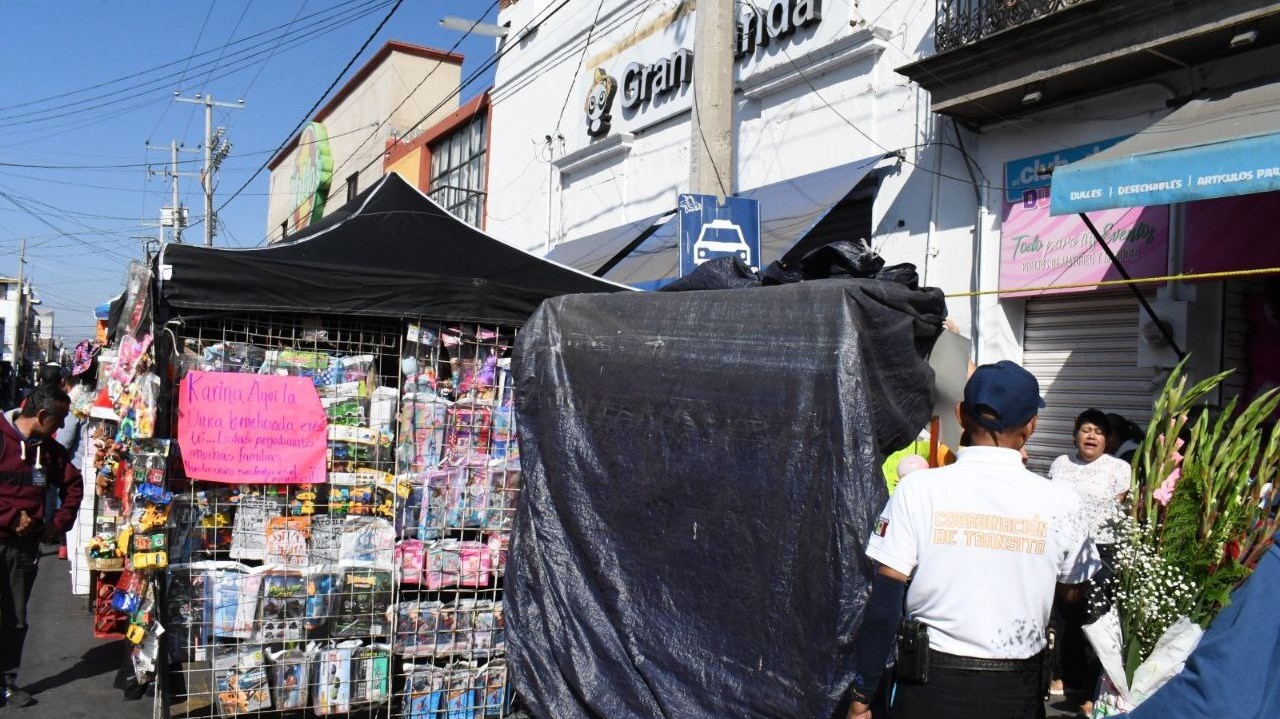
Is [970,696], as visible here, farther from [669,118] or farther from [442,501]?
[669,118]

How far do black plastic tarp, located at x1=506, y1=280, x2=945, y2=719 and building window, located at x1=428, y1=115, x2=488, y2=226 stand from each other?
1413 centimetres

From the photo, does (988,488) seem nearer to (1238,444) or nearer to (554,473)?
(1238,444)

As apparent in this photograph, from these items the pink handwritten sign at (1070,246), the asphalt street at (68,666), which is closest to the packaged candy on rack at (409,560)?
the asphalt street at (68,666)

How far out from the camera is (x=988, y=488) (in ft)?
9.56

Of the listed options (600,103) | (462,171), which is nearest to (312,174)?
(462,171)

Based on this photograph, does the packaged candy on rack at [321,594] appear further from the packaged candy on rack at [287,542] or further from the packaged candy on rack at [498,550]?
the packaged candy on rack at [498,550]

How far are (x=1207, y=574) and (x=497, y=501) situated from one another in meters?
3.62

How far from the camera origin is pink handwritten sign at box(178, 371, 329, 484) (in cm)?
487

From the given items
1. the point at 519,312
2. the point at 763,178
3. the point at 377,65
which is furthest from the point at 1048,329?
the point at 377,65

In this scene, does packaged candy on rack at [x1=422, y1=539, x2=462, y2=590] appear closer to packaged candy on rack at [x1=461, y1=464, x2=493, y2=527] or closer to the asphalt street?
packaged candy on rack at [x1=461, y1=464, x2=493, y2=527]

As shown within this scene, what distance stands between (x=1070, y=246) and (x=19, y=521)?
7744 millimetres

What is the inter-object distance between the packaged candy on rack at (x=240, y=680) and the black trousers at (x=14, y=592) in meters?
1.82

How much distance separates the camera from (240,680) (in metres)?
4.88

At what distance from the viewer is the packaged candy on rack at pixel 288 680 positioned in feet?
16.3
